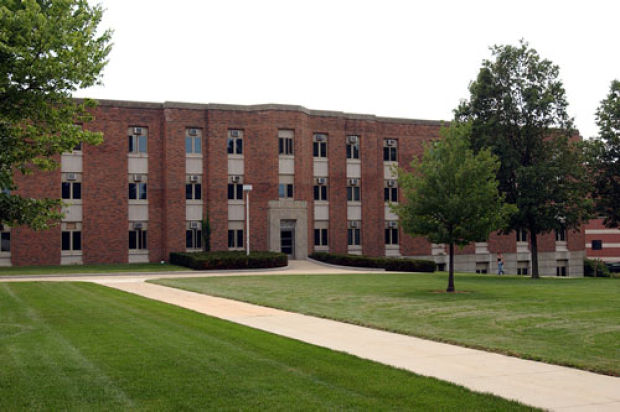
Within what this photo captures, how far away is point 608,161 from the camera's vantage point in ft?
146

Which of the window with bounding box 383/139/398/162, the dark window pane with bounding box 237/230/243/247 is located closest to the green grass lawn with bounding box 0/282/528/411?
the dark window pane with bounding box 237/230/243/247

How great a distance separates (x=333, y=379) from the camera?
9.19m

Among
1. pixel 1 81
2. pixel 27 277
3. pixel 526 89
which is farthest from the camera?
pixel 526 89

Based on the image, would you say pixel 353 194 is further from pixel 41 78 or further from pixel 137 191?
pixel 41 78

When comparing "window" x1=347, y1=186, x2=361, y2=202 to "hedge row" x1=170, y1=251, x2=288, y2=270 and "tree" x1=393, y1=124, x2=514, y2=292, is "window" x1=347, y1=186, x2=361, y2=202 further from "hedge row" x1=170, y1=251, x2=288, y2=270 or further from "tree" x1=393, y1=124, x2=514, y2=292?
"tree" x1=393, y1=124, x2=514, y2=292

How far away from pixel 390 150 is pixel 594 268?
22465 mm

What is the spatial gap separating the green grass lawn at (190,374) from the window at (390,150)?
144 ft

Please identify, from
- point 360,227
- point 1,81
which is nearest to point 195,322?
point 1,81

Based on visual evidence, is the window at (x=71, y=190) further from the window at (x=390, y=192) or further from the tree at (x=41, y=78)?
the tree at (x=41, y=78)

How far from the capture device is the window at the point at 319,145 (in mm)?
55406

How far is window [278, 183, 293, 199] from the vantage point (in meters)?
53.2

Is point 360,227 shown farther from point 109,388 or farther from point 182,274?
point 109,388

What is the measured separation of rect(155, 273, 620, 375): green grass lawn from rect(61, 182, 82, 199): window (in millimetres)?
21167

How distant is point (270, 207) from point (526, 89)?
21.7 metres
